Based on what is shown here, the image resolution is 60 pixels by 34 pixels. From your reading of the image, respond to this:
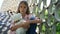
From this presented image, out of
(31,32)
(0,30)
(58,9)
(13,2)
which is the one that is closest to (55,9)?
(58,9)

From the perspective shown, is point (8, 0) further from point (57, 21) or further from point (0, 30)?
point (57, 21)

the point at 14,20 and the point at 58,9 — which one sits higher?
the point at 58,9

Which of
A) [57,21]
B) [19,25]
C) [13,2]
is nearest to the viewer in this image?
[57,21]

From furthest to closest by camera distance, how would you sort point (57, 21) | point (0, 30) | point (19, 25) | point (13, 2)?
point (13, 2), point (0, 30), point (19, 25), point (57, 21)

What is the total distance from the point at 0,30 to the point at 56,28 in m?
1.03

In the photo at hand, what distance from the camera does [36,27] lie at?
1243 mm

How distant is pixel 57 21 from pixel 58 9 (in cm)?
6

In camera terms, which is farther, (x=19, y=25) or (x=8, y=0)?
(x=8, y=0)

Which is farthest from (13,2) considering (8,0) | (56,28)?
(56,28)

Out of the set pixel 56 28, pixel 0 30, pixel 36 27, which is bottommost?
pixel 0 30

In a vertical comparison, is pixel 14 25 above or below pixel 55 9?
below

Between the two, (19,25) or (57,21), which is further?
(19,25)

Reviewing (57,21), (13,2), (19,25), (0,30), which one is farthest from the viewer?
(13,2)

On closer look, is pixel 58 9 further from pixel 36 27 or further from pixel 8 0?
pixel 8 0
